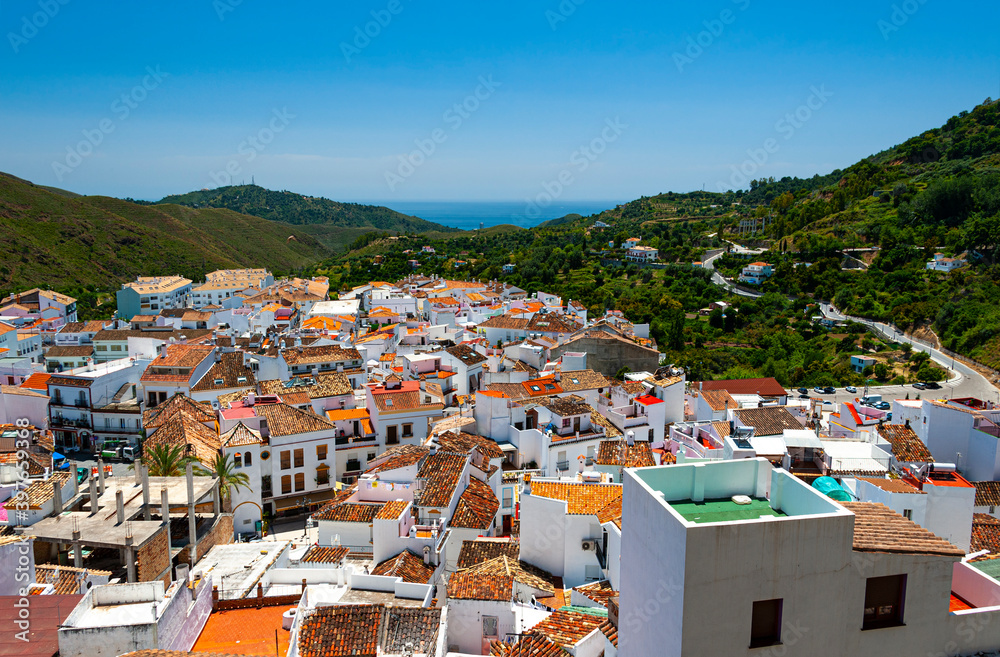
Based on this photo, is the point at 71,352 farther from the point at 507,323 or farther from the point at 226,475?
the point at 226,475

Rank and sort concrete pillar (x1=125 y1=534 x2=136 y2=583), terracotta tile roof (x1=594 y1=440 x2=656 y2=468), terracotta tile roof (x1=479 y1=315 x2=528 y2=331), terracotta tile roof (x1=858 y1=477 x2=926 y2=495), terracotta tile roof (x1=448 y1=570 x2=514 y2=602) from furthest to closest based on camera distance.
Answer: terracotta tile roof (x1=479 y1=315 x2=528 y2=331), terracotta tile roof (x1=594 y1=440 x2=656 y2=468), terracotta tile roof (x1=858 y1=477 x2=926 y2=495), terracotta tile roof (x1=448 y1=570 x2=514 y2=602), concrete pillar (x1=125 y1=534 x2=136 y2=583)

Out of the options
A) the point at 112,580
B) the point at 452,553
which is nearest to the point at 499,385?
the point at 452,553

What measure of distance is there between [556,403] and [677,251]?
6606 centimetres

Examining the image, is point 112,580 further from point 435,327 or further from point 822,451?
point 435,327

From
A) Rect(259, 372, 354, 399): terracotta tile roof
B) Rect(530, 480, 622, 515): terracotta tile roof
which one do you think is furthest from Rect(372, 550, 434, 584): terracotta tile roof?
Rect(259, 372, 354, 399): terracotta tile roof

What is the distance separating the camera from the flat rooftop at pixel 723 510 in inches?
275

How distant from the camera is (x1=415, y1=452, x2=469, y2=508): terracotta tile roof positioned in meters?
18.2

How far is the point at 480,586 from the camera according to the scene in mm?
14234

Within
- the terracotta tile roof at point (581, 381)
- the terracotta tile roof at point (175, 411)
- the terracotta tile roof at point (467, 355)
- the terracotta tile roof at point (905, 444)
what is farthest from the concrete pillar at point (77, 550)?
the terracotta tile roof at point (905, 444)

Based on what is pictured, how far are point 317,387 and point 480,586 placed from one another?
683 inches

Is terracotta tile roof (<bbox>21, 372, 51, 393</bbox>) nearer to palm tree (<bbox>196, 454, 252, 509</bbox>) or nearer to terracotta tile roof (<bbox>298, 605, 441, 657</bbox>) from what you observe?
palm tree (<bbox>196, 454, 252, 509</bbox>)

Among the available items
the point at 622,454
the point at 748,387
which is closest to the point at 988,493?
the point at 622,454

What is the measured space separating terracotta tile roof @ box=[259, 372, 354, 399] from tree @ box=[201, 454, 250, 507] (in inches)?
234

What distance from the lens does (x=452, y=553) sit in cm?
1777
